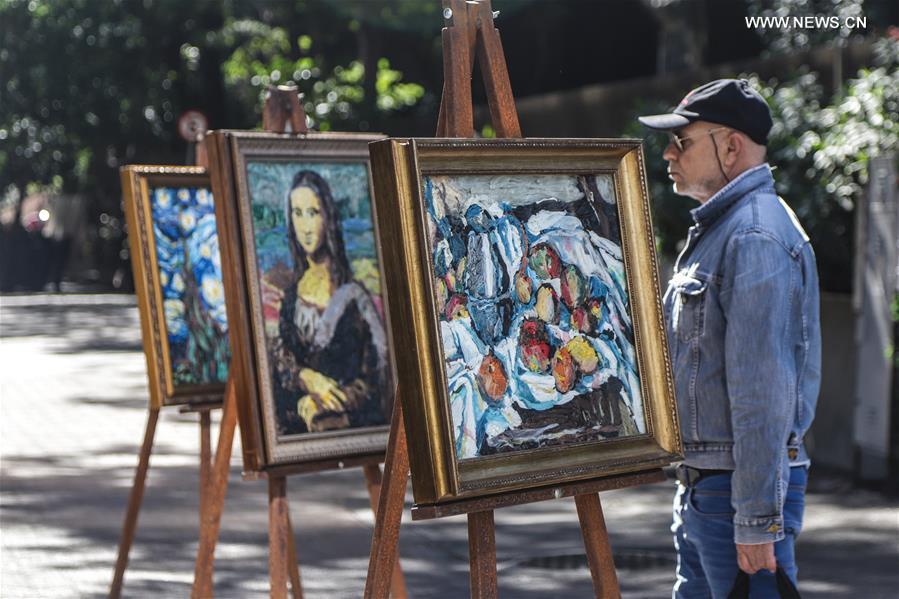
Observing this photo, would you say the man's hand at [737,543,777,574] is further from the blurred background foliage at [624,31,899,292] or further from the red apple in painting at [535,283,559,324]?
the blurred background foliage at [624,31,899,292]

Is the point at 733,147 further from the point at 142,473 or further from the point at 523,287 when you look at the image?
the point at 142,473

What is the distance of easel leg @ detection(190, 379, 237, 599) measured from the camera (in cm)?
515

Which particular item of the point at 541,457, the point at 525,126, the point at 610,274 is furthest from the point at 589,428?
the point at 525,126

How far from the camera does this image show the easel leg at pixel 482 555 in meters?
3.68

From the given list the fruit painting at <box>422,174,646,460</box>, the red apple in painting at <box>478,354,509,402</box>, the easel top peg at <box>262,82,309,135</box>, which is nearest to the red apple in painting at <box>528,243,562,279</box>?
the fruit painting at <box>422,174,646,460</box>

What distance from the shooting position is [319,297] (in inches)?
209

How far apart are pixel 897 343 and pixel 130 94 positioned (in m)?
24.2

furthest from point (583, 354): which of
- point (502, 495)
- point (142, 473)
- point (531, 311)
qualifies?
point (142, 473)

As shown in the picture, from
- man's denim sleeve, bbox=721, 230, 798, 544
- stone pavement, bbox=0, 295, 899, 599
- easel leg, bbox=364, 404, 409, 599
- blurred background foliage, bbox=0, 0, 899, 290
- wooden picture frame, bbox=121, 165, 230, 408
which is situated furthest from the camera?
blurred background foliage, bbox=0, 0, 899, 290

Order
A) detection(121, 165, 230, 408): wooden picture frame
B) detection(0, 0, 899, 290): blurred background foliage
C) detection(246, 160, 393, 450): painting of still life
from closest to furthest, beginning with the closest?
detection(246, 160, 393, 450): painting of still life → detection(121, 165, 230, 408): wooden picture frame → detection(0, 0, 899, 290): blurred background foliage

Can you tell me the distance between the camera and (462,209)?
374 cm

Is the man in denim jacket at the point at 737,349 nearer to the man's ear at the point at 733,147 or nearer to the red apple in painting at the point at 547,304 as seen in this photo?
the man's ear at the point at 733,147

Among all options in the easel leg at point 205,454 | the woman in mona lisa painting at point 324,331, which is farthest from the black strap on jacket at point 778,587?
the easel leg at point 205,454

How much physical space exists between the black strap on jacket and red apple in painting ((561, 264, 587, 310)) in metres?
0.84
